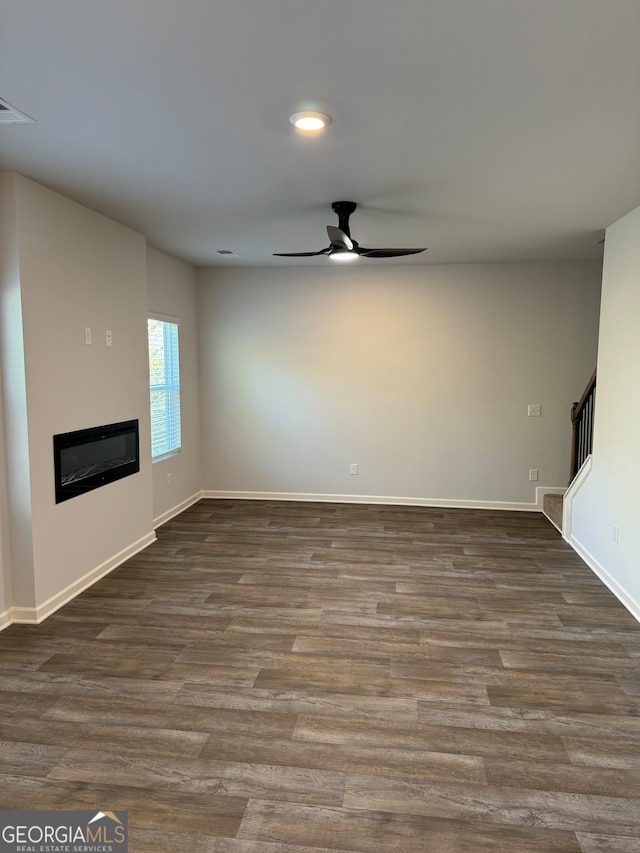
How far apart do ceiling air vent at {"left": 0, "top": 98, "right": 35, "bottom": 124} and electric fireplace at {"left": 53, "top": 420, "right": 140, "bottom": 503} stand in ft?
5.98

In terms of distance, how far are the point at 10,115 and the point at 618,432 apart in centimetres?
408

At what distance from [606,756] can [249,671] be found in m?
1.65

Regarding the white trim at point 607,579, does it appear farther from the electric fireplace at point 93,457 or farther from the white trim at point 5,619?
the white trim at point 5,619

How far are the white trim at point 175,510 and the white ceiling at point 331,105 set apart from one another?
113 inches

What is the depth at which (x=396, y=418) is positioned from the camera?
621cm

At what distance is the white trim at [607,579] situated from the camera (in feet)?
11.6

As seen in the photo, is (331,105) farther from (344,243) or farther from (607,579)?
(607,579)

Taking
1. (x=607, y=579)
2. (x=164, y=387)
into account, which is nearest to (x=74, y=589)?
(x=164, y=387)

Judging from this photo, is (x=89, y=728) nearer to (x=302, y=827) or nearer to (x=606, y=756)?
(x=302, y=827)

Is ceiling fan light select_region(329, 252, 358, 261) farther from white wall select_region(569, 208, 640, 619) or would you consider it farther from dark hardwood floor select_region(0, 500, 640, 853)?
dark hardwood floor select_region(0, 500, 640, 853)

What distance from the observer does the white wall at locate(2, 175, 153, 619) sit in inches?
128

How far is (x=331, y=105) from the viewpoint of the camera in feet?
7.43

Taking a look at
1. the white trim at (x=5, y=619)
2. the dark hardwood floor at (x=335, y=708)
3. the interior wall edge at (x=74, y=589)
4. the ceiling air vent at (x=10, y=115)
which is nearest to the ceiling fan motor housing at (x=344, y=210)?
the ceiling air vent at (x=10, y=115)

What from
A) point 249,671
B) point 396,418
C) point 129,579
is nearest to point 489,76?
point 249,671
